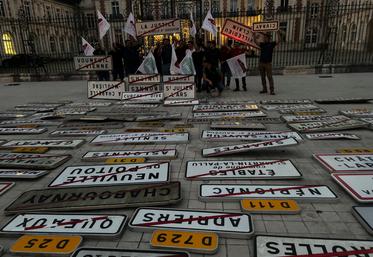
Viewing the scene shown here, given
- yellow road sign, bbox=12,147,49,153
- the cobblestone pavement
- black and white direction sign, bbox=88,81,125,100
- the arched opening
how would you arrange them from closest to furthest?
the cobblestone pavement, yellow road sign, bbox=12,147,49,153, black and white direction sign, bbox=88,81,125,100, the arched opening

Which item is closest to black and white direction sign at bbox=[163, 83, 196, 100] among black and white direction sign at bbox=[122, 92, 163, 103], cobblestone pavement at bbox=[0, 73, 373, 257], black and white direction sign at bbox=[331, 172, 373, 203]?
black and white direction sign at bbox=[122, 92, 163, 103]

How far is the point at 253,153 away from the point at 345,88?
335 inches

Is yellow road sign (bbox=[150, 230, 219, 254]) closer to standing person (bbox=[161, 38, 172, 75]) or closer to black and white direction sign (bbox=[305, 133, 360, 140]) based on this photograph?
black and white direction sign (bbox=[305, 133, 360, 140])

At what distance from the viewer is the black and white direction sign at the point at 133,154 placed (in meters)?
4.61

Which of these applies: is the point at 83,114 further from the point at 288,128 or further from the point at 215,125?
the point at 288,128

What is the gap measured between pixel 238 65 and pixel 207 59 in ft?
4.02

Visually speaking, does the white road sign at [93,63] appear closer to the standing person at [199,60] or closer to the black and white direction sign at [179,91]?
the black and white direction sign at [179,91]

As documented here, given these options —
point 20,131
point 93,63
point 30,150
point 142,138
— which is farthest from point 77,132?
point 93,63

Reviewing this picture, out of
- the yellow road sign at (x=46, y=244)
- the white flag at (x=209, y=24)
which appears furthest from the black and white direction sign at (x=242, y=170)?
the white flag at (x=209, y=24)

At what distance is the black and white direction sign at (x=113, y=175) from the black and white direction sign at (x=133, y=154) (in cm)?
44

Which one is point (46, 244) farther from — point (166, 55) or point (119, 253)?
point (166, 55)

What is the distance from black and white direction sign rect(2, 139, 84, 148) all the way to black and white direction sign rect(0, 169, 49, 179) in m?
1.18

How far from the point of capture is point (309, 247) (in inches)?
93.0

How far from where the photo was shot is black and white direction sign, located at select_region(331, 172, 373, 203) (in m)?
3.12
